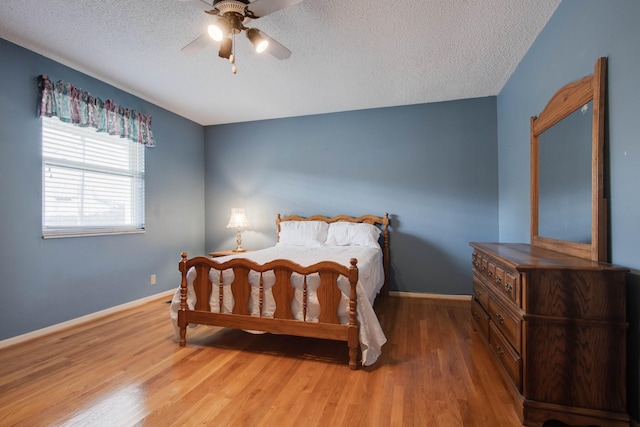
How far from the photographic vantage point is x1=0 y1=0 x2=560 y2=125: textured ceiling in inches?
78.7

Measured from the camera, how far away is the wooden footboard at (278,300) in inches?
77.5

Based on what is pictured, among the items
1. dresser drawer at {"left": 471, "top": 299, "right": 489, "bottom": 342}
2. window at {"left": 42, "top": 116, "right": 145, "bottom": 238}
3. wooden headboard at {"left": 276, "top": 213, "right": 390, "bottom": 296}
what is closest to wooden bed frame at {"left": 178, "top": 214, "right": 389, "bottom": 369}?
dresser drawer at {"left": 471, "top": 299, "right": 489, "bottom": 342}

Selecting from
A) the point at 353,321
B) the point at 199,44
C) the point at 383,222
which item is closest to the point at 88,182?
the point at 199,44

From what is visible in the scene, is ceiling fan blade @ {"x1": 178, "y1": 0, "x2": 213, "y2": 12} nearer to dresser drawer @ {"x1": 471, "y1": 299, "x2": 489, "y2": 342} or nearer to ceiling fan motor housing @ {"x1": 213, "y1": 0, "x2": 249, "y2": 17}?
ceiling fan motor housing @ {"x1": 213, "y1": 0, "x2": 249, "y2": 17}

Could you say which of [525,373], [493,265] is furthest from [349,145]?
[525,373]

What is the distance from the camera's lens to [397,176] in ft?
12.4

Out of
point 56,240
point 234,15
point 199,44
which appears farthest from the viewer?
point 56,240

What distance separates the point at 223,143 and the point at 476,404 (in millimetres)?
4306

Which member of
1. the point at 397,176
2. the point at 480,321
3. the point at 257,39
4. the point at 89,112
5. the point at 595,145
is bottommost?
the point at 480,321

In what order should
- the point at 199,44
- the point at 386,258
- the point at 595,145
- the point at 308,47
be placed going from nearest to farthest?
the point at 595,145
the point at 199,44
the point at 308,47
the point at 386,258

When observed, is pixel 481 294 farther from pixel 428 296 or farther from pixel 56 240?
pixel 56 240

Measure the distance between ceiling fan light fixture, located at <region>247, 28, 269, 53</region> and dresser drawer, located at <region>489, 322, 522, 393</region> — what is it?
2.35m

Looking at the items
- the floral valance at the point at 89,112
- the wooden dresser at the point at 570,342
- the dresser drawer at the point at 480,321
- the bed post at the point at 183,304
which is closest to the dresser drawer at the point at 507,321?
the wooden dresser at the point at 570,342

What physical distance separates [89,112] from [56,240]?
126cm
